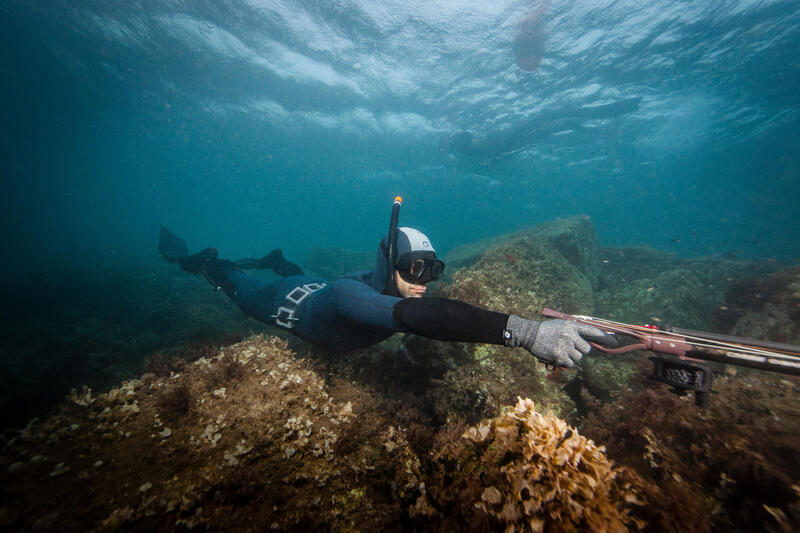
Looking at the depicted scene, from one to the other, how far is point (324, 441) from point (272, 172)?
225ft

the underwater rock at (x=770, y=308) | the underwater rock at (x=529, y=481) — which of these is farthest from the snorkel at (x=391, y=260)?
the underwater rock at (x=770, y=308)

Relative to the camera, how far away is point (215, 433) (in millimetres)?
1923

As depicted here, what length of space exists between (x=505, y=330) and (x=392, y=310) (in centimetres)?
105

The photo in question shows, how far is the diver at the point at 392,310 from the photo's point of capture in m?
2.30

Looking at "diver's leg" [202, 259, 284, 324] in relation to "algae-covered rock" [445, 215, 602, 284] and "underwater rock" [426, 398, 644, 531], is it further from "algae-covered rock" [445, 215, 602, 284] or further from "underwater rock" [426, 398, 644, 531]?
"algae-covered rock" [445, 215, 602, 284]

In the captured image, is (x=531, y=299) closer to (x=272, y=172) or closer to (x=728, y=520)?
(x=728, y=520)

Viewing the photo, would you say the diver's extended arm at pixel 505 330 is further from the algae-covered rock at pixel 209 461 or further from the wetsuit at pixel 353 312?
the algae-covered rock at pixel 209 461

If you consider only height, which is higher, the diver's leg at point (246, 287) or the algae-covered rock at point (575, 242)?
the algae-covered rock at point (575, 242)

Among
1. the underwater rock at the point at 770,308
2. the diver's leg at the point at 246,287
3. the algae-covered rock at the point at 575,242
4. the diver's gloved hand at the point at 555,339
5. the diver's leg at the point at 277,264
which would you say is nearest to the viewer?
the diver's gloved hand at the point at 555,339

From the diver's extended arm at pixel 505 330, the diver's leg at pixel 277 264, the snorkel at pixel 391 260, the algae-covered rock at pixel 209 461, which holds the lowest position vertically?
the algae-covered rock at pixel 209 461

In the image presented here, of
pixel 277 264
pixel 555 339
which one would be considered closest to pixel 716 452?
pixel 555 339

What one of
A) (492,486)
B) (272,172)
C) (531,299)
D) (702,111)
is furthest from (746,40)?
(272,172)

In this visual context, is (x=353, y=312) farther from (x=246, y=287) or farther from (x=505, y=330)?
(x=246, y=287)

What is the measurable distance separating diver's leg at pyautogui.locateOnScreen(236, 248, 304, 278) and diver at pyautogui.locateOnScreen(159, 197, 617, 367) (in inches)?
50.0
